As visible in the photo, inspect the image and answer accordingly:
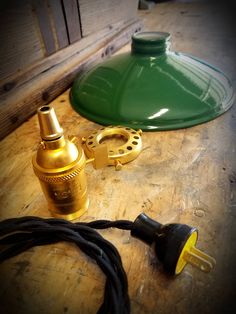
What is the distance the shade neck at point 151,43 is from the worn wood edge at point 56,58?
346 mm

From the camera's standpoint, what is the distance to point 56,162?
48cm

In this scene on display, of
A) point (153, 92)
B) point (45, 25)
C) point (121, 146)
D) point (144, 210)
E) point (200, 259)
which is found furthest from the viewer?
point (45, 25)

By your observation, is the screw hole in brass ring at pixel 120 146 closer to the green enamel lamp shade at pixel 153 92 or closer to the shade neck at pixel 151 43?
the green enamel lamp shade at pixel 153 92

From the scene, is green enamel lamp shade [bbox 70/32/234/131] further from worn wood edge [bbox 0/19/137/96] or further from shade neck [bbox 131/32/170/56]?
worn wood edge [bbox 0/19/137/96]

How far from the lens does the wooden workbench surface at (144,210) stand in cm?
45

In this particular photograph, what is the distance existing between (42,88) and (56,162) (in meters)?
0.60

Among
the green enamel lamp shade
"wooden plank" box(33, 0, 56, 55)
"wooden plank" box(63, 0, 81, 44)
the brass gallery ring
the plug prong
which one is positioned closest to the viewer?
the plug prong

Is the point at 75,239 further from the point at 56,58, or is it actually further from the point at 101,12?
the point at 101,12

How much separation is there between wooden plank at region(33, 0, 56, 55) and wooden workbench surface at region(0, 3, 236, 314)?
251mm

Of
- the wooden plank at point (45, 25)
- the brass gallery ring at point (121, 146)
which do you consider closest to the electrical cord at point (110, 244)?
the brass gallery ring at point (121, 146)

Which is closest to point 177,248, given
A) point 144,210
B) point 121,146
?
point 144,210

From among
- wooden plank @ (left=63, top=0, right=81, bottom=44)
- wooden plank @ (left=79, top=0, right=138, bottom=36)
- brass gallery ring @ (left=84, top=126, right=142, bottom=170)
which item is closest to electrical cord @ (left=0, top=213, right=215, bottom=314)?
brass gallery ring @ (left=84, top=126, right=142, bottom=170)

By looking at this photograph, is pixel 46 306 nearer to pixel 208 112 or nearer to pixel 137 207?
pixel 137 207

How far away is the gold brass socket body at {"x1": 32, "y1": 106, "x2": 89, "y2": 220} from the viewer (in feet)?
1.53
